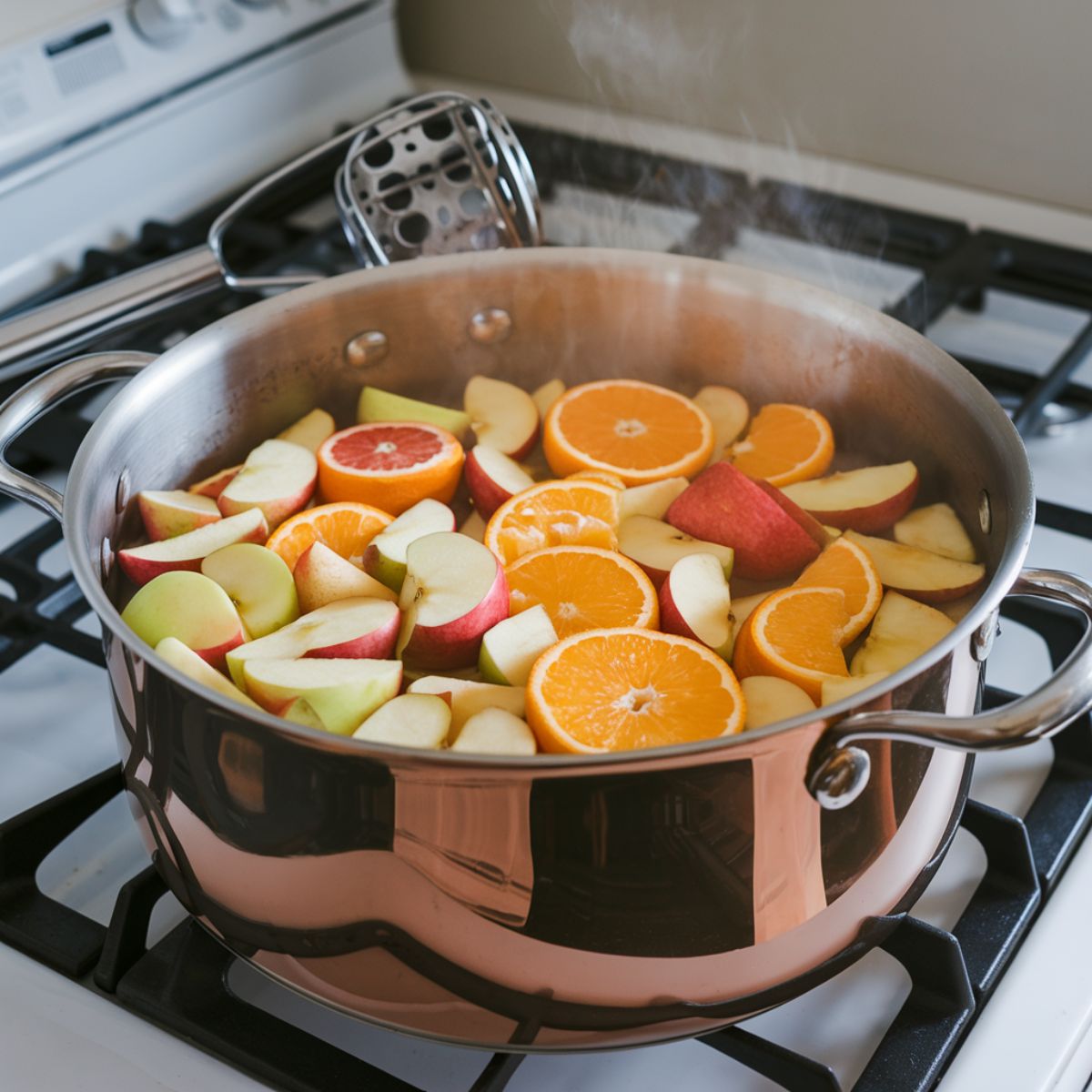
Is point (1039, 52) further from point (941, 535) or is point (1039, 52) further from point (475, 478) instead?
point (475, 478)

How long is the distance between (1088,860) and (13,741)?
0.65m

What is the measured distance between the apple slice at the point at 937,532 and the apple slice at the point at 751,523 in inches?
2.3

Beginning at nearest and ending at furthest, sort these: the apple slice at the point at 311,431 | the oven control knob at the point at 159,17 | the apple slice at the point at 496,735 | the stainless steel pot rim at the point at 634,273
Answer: the stainless steel pot rim at the point at 634,273, the apple slice at the point at 496,735, the apple slice at the point at 311,431, the oven control knob at the point at 159,17

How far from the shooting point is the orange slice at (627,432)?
0.90m

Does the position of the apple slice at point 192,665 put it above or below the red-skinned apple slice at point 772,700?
above

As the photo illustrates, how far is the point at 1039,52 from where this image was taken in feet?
3.99

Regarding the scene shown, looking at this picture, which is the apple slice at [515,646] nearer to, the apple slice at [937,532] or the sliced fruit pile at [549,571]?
the sliced fruit pile at [549,571]

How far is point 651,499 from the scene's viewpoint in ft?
2.85

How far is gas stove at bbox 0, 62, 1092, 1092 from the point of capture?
0.62m

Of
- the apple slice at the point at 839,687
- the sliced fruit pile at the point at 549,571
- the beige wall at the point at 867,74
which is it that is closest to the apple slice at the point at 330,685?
the sliced fruit pile at the point at 549,571

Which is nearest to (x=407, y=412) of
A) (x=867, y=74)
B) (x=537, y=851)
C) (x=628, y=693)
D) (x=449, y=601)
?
(x=449, y=601)

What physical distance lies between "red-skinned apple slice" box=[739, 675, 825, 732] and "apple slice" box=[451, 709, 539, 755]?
114 mm

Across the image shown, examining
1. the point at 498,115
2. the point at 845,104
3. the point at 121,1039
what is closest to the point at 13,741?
the point at 121,1039

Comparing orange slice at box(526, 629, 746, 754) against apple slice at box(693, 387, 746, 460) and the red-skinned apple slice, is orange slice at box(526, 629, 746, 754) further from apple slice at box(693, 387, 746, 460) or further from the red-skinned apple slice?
apple slice at box(693, 387, 746, 460)
